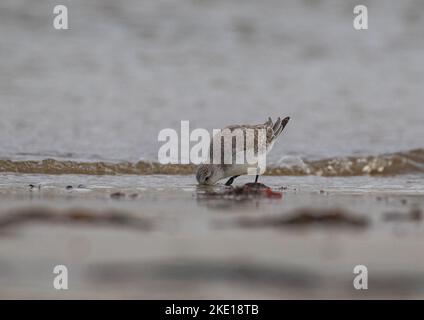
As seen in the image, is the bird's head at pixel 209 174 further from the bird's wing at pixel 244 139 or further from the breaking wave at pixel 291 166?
the breaking wave at pixel 291 166

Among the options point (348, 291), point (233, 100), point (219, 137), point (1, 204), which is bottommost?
point (348, 291)

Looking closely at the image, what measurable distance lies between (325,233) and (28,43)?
9158 mm

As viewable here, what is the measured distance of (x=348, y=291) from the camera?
4496 mm

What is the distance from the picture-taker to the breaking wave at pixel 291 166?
9.12 metres

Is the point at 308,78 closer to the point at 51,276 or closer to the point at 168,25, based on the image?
the point at 168,25

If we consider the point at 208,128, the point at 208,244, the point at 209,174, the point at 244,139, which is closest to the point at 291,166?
the point at 208,128

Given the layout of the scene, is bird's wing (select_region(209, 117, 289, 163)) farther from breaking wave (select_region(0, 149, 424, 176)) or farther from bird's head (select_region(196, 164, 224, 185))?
breaking wave (select_region(0, 149, 424, 176))

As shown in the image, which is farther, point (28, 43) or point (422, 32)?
point (422, 32)

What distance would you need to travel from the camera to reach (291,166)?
980 cm

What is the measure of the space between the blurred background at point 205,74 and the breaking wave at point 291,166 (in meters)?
0.23

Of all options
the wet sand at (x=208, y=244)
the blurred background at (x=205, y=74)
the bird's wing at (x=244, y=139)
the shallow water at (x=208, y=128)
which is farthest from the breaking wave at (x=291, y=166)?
the wet sand at (x=208, y=244)

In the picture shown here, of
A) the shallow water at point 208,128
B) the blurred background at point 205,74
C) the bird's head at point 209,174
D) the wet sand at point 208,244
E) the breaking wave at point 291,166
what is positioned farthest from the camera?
the blurred background at point 205,74

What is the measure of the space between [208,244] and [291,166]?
4.61m

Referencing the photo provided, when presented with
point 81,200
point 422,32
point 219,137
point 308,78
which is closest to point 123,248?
point 81,200
